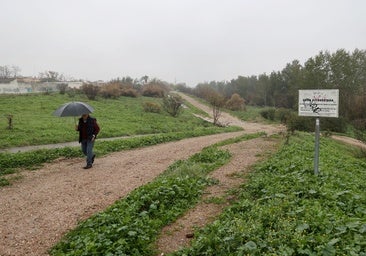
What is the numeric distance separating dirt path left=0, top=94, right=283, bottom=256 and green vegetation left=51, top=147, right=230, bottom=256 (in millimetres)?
380

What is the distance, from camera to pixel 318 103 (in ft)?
23.7

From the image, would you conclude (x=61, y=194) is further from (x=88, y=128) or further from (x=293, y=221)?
(x=293, y=221)

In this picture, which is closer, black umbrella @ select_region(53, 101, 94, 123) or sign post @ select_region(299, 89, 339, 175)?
sign post @ select_region(299, 89, 339, 175)

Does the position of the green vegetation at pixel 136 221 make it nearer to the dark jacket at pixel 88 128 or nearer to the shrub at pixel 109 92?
the dark jacket at pixel 88 128

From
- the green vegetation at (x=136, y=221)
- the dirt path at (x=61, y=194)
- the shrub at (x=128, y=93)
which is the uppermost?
the shrub at (x=128, y=93)

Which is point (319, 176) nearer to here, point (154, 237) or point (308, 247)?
point (308, 247)

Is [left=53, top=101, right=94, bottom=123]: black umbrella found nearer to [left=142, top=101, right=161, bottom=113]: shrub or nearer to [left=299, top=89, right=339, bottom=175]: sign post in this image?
[left=299, top=89, right=339, bottom=175]: sign post

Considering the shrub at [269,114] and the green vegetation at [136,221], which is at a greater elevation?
the green vegetation at [136,221]

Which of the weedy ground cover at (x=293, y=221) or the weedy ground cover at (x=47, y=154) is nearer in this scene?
the weedy ground cover at (x=293, y=221)

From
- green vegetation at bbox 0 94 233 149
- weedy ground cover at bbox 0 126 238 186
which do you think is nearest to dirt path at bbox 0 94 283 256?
weedy ground cover at bbox 0 126 238 186

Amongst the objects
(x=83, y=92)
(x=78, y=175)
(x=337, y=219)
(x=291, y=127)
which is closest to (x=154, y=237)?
(x=337, y=219)

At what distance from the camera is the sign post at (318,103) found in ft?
22.9

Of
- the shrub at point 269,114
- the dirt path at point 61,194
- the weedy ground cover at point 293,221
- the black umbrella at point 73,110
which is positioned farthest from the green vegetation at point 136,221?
the shrub at point 269,114

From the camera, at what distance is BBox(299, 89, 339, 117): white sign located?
6965 millimetres
